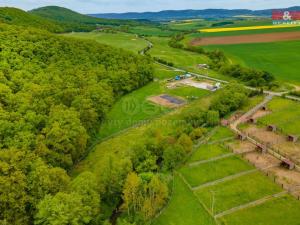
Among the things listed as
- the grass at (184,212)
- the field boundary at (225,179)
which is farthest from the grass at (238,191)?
the grass at (184,212)

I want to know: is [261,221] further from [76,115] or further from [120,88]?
[120,88]

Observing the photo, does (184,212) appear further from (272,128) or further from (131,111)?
(131,111)

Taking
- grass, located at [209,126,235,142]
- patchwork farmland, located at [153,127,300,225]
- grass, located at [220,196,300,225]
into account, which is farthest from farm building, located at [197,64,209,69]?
grass, located at [220,196,300,225]

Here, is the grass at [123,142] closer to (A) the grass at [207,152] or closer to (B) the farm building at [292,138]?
(A) the grass at [207,152]

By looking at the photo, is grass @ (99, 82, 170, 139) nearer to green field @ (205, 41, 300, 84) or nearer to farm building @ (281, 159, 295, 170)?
farm building @ (281, 159, 295, 170)

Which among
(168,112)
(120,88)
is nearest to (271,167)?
(168,112)

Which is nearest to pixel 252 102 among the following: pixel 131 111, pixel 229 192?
pixel 131 111
